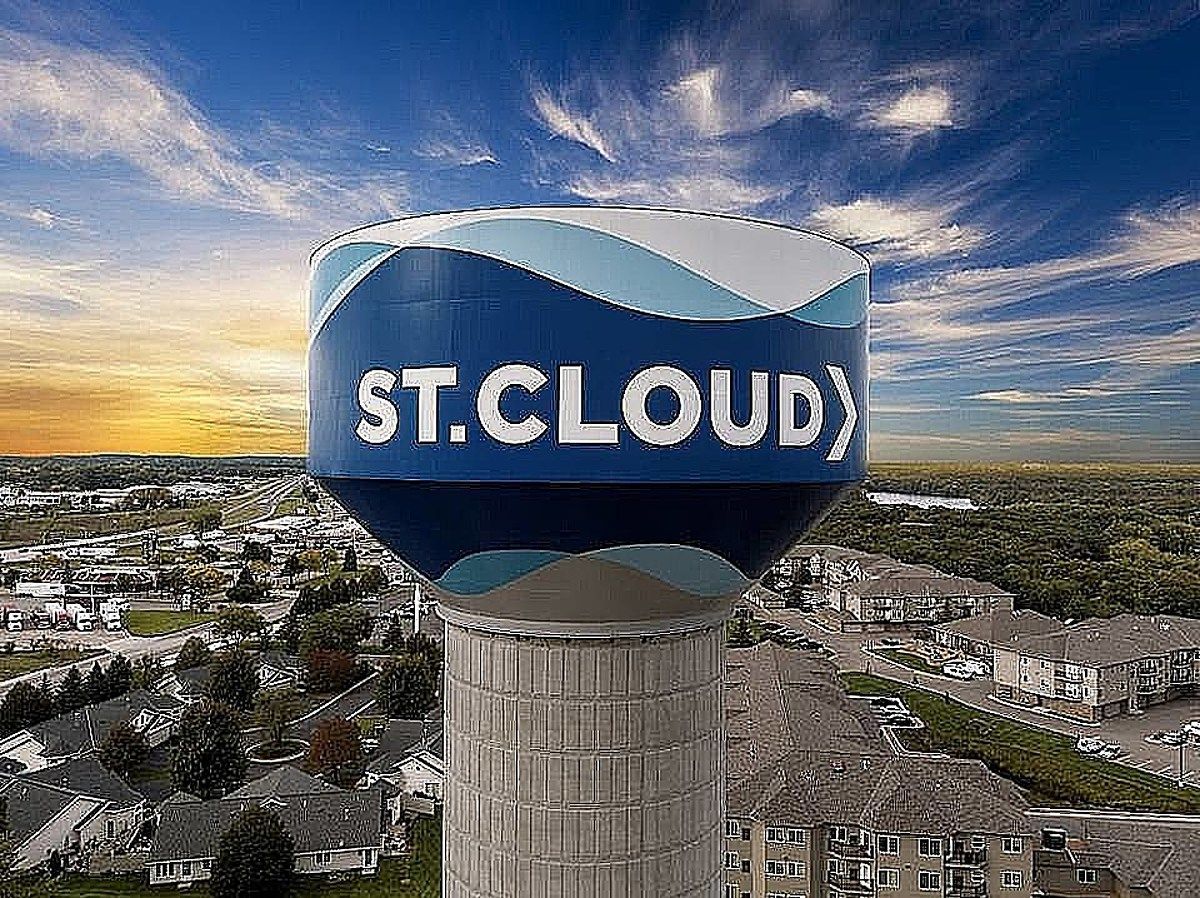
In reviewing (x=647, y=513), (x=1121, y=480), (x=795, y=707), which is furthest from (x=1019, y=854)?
(x=1121, y=480)

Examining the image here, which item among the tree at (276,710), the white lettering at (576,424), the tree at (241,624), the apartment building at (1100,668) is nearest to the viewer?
the white lettering at (576,424)

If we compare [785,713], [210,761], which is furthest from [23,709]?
[785,713]

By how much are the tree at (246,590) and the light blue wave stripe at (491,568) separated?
29.1 metres

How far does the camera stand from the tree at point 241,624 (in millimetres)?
27953

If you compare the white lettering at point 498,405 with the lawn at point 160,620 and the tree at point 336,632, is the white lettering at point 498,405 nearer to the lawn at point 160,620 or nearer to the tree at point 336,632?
the tree at point 336,632

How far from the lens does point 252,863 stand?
560 inches

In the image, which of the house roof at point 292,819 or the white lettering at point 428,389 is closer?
the white lettering at point 428,389

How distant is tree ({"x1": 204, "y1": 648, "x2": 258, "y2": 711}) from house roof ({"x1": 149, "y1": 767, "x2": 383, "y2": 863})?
19.1 ft

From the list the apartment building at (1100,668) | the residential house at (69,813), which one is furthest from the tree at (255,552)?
the apartment building at (1100,668)

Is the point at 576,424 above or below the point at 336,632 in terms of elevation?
above

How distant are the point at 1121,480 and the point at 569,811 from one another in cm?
4516

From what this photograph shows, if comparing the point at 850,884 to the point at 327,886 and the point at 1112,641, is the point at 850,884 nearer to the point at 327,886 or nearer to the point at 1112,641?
the point at 327,886

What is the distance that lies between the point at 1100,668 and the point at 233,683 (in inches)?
733

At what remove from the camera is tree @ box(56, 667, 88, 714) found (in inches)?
853
